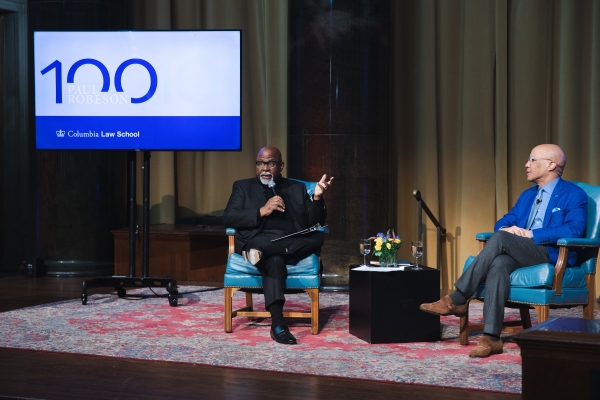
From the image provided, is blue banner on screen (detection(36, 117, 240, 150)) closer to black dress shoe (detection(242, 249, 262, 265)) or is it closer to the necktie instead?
black dress shoe (detection(242, 249, 262, 265))

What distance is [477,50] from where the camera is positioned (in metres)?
6.70

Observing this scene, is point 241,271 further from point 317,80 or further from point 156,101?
point 317,80

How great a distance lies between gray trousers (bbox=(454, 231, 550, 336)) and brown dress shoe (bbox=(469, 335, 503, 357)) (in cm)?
5

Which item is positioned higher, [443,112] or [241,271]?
[443,112]

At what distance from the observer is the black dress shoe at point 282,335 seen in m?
4.39

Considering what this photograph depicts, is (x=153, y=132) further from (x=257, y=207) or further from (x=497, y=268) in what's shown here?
(x=497, y=268)

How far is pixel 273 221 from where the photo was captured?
16.4 ft

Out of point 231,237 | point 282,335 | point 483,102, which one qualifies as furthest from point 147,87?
point 483,102

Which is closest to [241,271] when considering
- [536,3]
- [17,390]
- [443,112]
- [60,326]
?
[60,326]

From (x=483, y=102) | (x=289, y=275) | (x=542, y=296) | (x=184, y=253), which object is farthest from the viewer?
(x=184, y=253)

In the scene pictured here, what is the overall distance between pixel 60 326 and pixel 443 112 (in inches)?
144

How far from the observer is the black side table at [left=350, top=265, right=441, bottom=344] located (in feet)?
14.5

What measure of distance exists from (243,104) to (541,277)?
164 inches

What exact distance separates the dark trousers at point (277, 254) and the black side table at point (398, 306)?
44 centimetres
